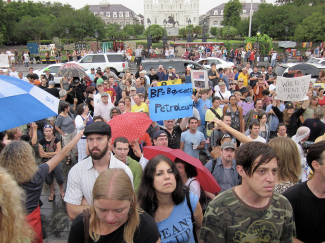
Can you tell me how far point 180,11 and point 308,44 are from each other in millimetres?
105035

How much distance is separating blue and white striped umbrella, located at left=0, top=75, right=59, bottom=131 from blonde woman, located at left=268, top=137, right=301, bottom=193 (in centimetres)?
256

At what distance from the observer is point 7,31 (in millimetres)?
49469

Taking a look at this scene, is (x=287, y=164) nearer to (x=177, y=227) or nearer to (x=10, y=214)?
(x=177, y=227)

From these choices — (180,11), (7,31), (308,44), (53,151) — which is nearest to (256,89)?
(53,151)

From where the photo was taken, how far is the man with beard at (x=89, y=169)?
2.66 m

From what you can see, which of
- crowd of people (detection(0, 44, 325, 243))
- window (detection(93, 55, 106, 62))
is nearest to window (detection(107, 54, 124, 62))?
window (detection(93, 55, 106, 62))

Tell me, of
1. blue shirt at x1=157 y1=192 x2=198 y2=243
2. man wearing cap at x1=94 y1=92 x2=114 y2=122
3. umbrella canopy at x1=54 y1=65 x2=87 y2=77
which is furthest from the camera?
umbrella canopy at x1=54 y1=65 x2=87 y2=77

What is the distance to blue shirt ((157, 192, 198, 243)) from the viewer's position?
2.35 meters

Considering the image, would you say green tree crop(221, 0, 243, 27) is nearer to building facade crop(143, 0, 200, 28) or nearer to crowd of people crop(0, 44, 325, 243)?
building facade crop(143, 0, 200, 28)

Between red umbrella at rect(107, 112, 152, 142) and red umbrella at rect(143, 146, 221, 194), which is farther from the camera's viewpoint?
red umbrella at rect(107, 112, 152, 142)

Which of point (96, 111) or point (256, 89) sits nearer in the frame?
point (96, 111)

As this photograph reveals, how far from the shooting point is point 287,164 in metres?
2.87

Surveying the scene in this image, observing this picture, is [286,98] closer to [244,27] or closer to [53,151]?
[53,151]

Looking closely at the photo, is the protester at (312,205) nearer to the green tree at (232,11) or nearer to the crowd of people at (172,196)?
the crowd of people at (172,196)
